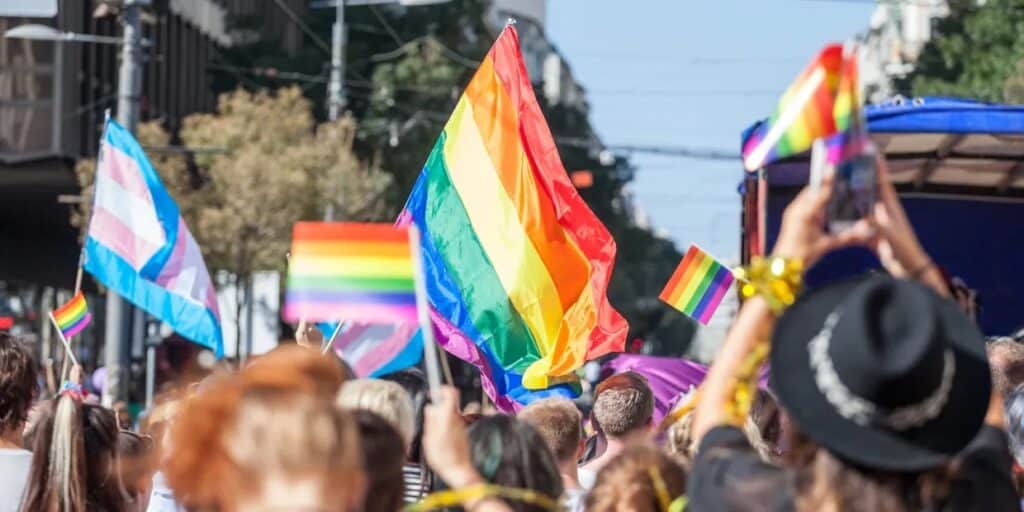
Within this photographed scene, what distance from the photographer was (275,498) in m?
3.14

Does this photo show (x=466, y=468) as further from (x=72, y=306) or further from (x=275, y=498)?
(x=72, y=306)

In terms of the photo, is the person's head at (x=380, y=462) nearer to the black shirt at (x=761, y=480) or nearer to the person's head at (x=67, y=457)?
the black shirt at (x=761, y=480)

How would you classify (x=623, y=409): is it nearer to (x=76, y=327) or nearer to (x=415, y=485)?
(x=415, y=485)

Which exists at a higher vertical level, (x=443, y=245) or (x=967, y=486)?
(x=967, y=486)

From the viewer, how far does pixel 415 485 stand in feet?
18.4

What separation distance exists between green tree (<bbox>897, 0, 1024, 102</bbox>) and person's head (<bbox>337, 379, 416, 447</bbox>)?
1261 inches

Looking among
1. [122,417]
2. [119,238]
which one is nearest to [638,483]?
[122,417]

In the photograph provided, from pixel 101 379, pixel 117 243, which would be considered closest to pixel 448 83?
pixel 101 379

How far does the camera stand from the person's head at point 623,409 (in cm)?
697

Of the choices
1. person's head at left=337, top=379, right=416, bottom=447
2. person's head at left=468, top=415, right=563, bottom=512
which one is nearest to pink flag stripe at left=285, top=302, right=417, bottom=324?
person's head at left=468, top=415, right=563, bottom=512

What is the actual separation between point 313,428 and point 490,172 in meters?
5.59

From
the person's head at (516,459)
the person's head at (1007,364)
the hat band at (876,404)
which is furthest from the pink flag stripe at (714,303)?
the hat band at (876,404)

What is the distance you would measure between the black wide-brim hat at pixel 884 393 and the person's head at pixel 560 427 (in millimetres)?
3027

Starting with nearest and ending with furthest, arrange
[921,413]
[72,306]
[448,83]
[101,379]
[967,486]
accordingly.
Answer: [921,413]
[967,486]
[72,306]
[101,379]
[448,83]
